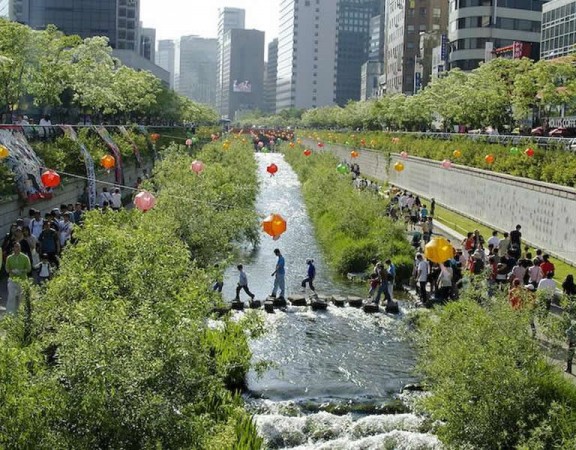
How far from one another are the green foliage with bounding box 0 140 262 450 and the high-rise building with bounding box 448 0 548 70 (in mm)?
80893

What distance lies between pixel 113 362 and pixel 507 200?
3015 centimetres

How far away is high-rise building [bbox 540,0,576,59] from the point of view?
63.9 metres

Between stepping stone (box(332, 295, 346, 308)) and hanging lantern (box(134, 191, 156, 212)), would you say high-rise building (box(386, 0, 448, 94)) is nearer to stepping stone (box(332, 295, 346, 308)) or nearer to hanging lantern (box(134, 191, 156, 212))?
stepping stone (box(332, 295, 346, 308))

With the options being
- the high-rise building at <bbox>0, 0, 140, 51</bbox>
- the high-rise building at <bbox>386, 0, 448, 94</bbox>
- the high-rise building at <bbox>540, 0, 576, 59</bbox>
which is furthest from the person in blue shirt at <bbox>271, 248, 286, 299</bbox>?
the high-rise building at <bbox>0, 0, 140, 51</bbox>

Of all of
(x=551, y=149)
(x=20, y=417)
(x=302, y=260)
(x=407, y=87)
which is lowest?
(x=302, y=260)

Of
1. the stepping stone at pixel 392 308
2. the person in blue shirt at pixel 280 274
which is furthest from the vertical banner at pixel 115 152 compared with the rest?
the stepping stone at pixel 392 308

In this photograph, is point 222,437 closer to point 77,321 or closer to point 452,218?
point 77,321

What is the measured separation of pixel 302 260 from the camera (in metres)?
36.5

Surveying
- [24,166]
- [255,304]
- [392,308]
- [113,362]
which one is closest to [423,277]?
[392,308]

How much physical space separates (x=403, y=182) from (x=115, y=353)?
5544 cm

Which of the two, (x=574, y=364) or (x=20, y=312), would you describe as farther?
(x=574, y=364)

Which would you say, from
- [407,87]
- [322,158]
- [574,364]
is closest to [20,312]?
[574,364]

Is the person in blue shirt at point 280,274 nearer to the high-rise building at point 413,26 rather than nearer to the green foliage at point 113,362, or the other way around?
the green foliage at point 113,362

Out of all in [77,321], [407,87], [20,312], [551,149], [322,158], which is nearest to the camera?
[77,321]
